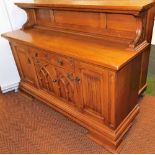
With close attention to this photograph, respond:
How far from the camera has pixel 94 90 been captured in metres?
1.47

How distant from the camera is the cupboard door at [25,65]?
6.51ft

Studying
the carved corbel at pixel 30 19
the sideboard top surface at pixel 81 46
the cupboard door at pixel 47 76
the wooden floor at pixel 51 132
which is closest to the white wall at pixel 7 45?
the carved corbel at pixel 30 19

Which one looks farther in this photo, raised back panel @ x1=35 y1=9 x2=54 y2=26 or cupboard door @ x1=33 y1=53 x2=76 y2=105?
raised back panel @ x1=35 y1=9 x2=54 y2=26

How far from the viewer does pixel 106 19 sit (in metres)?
1.54

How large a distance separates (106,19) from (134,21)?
24cm

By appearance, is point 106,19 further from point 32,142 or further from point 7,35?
point 32,142

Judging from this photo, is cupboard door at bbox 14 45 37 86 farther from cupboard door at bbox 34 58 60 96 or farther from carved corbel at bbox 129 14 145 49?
carved corbel at bbox 129 14 145 49

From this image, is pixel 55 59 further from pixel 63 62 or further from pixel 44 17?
pixel 44 17

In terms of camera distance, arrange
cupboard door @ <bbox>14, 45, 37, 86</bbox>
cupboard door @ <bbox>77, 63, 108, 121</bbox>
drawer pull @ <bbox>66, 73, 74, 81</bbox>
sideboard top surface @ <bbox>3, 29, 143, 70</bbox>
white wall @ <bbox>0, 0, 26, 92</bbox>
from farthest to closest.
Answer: white wall @ <bbox>0, 0, 26, 92</bbox> → cupboard door @ <bbox>14, 45, 37, 86</bbox> → drawer pull @ <bbox>66, 73, 74, 81</bbox> → cupboard door @ <bbox>77, 63, 108, 121</bbox> → sideboard top surface @ <bbox>3, 29, 143, 70</bbox>

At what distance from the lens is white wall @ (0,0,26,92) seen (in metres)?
2.14

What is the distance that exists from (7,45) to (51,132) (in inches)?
46.0

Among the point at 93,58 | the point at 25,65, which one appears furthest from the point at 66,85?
the point at 25,65

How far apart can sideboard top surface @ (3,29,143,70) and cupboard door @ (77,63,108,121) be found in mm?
86

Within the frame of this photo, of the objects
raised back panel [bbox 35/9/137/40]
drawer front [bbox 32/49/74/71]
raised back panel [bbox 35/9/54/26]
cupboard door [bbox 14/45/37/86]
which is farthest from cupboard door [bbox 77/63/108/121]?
raised back panel [bbox 35/9/54/26]
